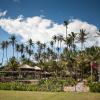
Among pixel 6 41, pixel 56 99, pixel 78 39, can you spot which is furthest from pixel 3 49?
pixel 56 99

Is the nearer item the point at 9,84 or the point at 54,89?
the point at 54,89

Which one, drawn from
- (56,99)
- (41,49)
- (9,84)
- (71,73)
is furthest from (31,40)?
(56,99)

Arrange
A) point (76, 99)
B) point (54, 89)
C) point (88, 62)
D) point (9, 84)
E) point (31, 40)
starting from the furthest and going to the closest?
point (31, 40) < point (88, 62) < point (9, 84) < point (54, 89) < point (76, 99)

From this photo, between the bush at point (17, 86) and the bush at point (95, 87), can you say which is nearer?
the bush at point (95, 87)

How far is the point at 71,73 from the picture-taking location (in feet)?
251

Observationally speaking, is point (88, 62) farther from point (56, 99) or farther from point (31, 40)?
point (31, 40)

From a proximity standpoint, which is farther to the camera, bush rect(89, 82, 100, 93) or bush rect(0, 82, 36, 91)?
bush rect(0, 82, 36, 91)

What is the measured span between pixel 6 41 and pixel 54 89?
91.4 meters

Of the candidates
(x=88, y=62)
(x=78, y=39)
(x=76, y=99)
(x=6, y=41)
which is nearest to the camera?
(x=76, y=99)

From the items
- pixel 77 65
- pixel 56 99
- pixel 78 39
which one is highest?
pixel 78 39

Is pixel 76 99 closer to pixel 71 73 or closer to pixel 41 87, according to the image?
pixel 41 87

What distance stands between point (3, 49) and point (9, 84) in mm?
91027

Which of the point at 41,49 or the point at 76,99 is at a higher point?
the point at 41,49

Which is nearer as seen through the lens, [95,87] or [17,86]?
[95,87]
